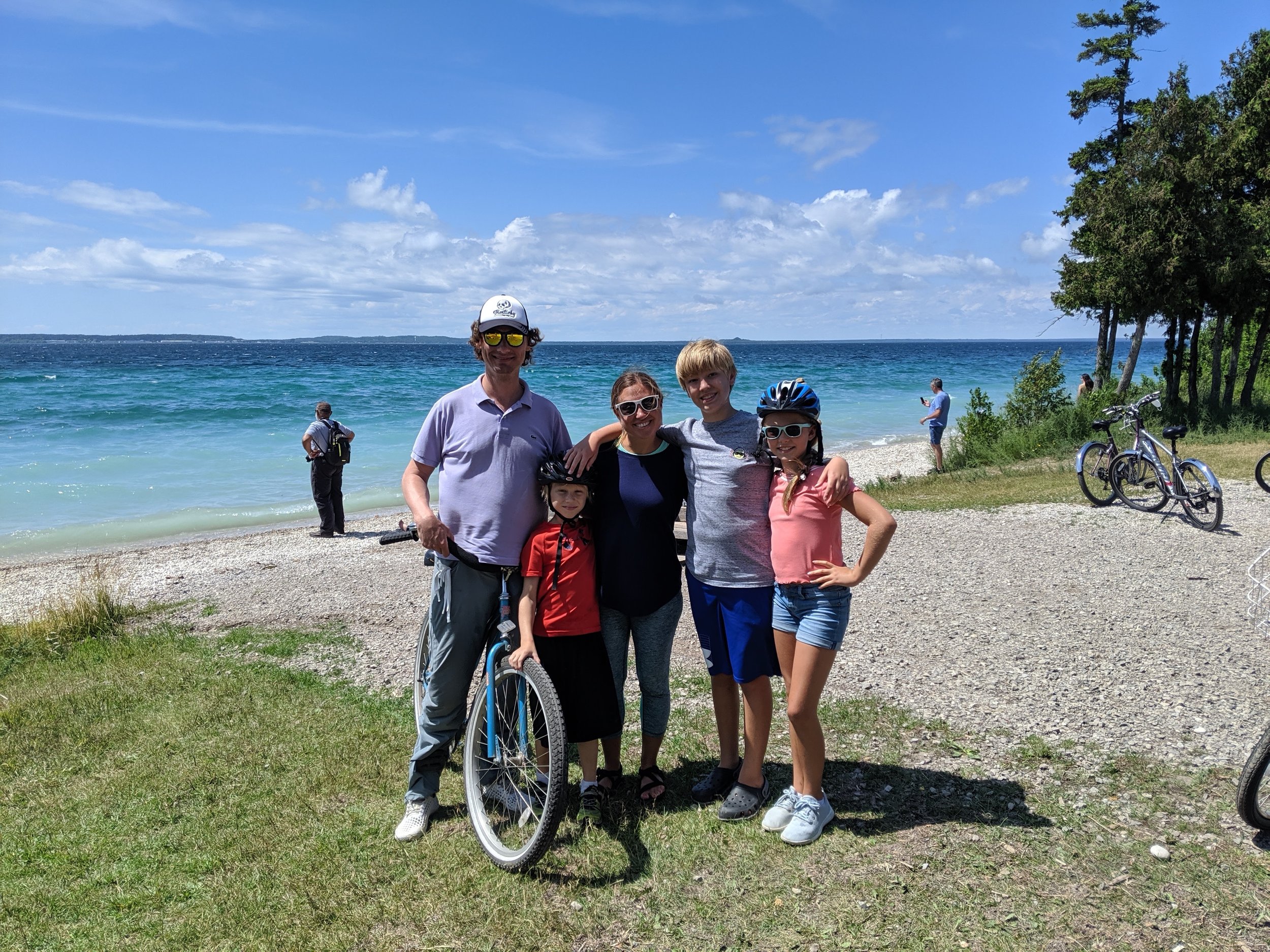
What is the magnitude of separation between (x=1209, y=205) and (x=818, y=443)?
2027 cm

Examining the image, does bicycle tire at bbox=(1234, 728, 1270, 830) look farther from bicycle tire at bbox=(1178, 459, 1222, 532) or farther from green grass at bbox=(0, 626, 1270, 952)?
bicycle tire at bbox=(1178, 459, 1222, 532)

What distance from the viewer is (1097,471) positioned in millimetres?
12156

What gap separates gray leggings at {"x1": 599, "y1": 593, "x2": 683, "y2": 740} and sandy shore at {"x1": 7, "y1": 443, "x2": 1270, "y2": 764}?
2.05 m

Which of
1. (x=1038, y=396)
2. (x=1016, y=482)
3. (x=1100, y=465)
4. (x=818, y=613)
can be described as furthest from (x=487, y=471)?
(x=1038, y=396)

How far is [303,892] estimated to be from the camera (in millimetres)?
3441

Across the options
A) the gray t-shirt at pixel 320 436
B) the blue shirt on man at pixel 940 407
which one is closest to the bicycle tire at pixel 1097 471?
the blue shirt on man at pixel 940 407

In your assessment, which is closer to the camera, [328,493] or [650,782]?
[650,782]

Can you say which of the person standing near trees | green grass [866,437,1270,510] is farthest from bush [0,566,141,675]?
the person standing near trees

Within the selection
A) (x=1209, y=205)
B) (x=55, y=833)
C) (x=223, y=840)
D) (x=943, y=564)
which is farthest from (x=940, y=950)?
(x=1209, y=205)

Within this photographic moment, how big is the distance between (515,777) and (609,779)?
0.48 meters

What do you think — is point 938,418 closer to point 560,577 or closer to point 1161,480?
point 1161,480

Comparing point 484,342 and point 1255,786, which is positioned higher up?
point 484,342

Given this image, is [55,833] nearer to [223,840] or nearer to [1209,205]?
[223,840]

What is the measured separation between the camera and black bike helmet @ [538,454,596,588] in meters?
3.60
